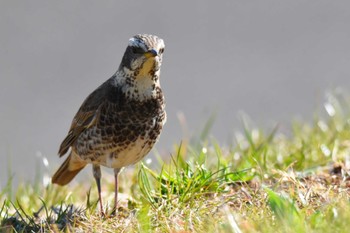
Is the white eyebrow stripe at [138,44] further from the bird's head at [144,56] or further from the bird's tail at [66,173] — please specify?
the bird's tail at [66,173]

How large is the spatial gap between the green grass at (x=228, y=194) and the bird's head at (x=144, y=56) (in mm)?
619

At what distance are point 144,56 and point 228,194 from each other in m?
1.14

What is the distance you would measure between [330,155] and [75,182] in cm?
267

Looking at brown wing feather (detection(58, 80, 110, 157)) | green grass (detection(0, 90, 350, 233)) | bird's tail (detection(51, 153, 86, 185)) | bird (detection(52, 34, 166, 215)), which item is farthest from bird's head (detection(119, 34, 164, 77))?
bird's tail (detection(51, 153, 86, 185))

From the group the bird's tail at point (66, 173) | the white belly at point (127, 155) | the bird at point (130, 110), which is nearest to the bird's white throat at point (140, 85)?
the bird at point (130, 110)

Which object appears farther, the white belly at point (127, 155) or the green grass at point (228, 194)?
the white belly at point (127, 155)

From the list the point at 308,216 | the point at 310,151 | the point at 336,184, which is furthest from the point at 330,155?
the point at 308,216

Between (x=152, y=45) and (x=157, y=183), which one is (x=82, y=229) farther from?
(x=152, y=45)

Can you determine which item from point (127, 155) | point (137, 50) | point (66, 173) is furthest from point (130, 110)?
point (66, 173)

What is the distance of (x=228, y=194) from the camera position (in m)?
6.21

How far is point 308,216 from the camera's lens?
16.9 ft

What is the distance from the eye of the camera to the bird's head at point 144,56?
6.40 metres

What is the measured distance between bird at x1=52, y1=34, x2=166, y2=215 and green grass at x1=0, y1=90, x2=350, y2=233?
231mm

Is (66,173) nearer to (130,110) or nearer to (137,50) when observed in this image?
(130,110)
